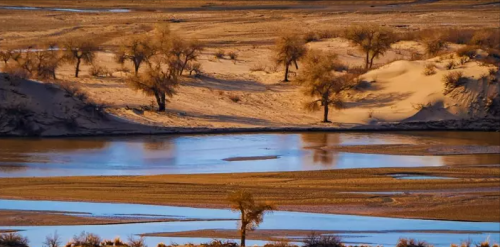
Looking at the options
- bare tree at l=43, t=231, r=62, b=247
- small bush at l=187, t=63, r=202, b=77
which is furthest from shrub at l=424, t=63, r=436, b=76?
bare tree at l=43, t=231, r=62, b=247

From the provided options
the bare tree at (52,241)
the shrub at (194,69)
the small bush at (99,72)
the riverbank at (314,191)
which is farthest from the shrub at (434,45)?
the bare tree at (52,241)

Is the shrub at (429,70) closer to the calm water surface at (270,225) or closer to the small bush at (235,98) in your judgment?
the small bush at (235,98)

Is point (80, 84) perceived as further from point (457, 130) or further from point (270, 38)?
point (270, 38)

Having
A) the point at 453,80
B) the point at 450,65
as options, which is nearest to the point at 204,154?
the point at 453,80

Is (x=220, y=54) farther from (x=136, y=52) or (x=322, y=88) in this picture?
(x=322, y=88)

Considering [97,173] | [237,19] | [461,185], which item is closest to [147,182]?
[97,173]

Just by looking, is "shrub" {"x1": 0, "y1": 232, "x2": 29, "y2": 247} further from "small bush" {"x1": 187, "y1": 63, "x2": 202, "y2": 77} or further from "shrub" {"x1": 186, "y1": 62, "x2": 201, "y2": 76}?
"shrub" {"x1": 186, "y1": 62, "x2": 201, "y2": 76}
